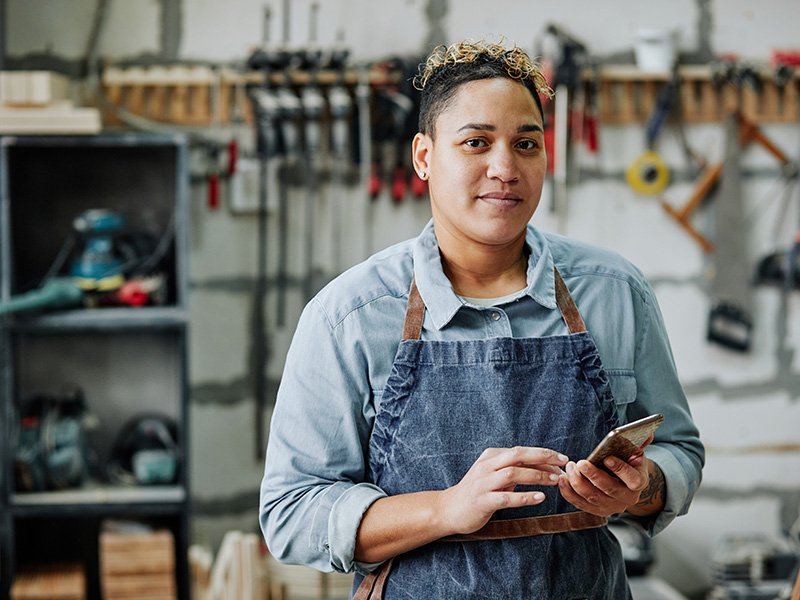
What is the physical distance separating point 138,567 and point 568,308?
196 cm

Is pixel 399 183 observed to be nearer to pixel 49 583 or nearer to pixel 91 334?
pixel 91 334

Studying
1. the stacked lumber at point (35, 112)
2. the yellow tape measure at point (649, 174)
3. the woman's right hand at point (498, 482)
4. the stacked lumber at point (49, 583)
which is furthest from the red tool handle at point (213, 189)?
the woman's right hand at point (498, 482)

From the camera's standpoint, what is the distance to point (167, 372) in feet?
10.0

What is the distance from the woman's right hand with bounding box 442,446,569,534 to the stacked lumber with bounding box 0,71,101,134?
6.47 ft

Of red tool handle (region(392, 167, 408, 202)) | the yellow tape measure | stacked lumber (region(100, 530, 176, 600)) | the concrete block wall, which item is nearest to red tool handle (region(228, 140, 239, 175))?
the concrete block wall

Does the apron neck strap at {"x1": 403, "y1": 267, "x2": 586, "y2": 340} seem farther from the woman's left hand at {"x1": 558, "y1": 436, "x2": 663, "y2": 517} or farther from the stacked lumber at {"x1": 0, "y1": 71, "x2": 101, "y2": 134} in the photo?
the stacked lumber at {"x1": 0, "y1": 71, "x2": 101, "y2": 134}

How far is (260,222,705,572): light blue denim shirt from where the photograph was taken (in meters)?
1.22

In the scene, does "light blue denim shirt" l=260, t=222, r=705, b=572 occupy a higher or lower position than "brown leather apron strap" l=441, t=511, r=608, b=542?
higher

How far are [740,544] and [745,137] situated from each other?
1.53 metres

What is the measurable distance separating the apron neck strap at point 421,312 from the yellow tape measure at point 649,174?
6.41 ft

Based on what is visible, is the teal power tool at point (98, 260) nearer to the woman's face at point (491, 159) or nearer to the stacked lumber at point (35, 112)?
the stacked lumber at point (35, 112)

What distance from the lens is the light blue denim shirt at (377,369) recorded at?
1217 mm

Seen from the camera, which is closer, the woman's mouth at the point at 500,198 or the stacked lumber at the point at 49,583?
the woman's mouth at the point at 500,198

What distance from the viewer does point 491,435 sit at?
1.20 metres
